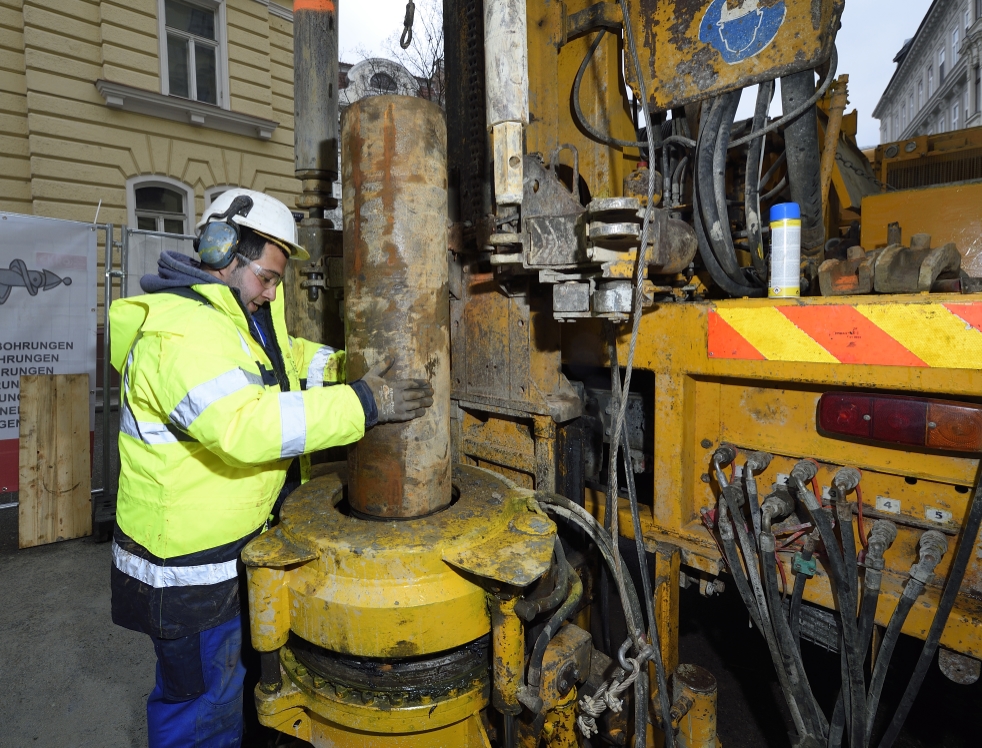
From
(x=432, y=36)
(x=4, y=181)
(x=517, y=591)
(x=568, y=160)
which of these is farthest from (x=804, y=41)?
(x=432, y=36)

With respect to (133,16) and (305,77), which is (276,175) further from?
(305,77)

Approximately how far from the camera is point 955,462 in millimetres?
1702

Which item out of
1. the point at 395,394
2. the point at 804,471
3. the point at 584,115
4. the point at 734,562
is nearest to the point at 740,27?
the point at 584,115

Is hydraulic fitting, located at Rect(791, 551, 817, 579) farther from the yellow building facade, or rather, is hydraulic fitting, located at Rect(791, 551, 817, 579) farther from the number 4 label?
the yellow building facade

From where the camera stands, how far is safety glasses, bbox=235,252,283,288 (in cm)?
204

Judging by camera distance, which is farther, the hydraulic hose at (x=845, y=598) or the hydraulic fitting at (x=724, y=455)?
the hydraulic fitting at (x=724, y=455)

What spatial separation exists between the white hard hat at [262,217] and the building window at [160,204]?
7993 millimetres

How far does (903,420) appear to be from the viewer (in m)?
1.71

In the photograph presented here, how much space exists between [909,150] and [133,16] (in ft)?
33.3

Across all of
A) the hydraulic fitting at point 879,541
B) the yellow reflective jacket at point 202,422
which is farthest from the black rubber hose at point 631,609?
the yellow reflective jacket at point 202,422

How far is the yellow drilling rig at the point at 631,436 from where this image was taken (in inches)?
64.4

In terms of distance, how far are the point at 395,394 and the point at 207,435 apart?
524 mm

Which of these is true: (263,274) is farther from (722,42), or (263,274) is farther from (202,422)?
(722,42)

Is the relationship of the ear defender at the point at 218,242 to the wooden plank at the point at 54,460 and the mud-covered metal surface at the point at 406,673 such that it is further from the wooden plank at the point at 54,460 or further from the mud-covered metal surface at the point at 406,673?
the wooden plank at the point at 54,460
